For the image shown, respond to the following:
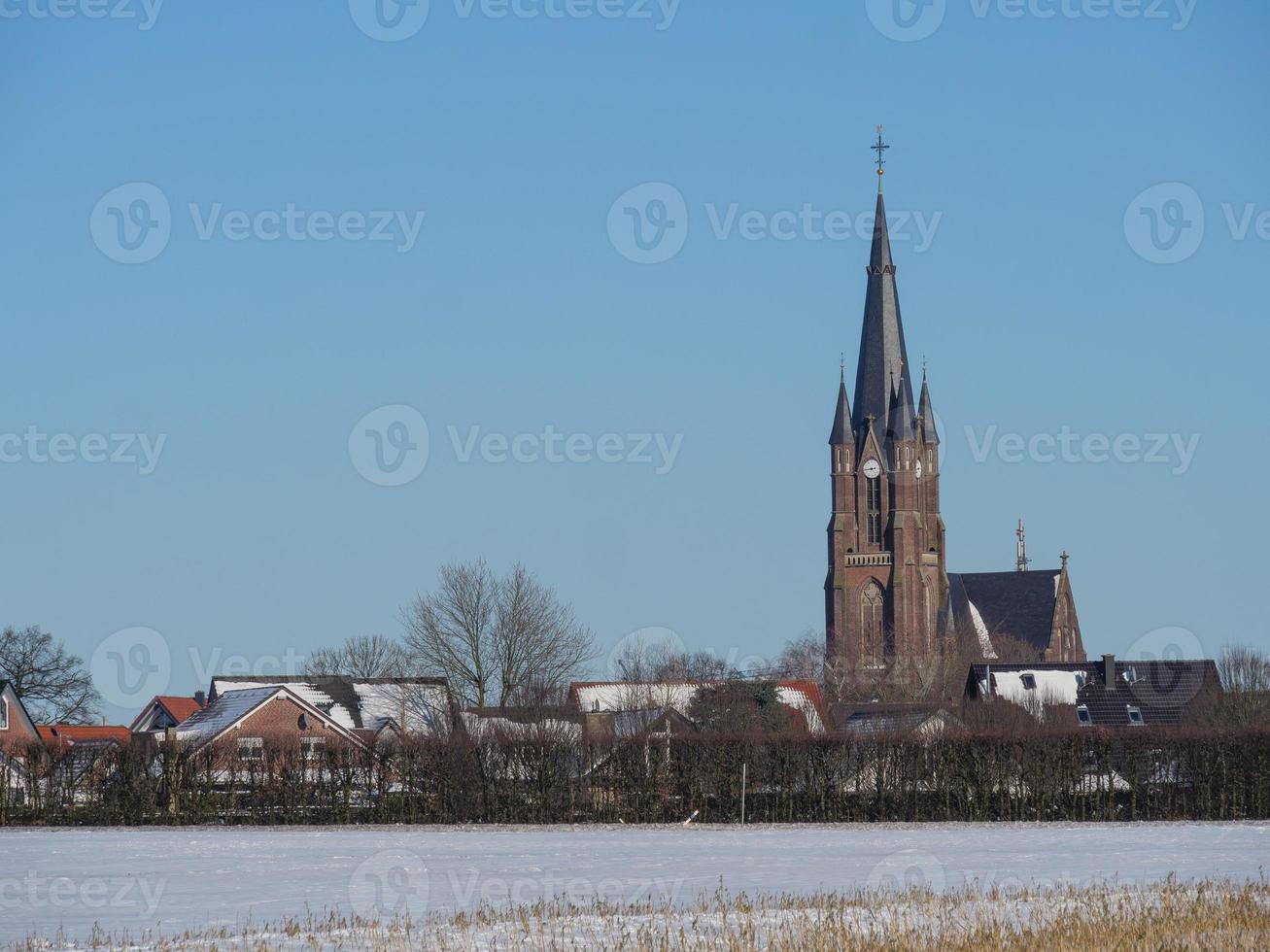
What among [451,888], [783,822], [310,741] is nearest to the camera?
[451,888]

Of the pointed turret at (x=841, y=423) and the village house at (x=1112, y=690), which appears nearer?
the village house at (x=1112, y=690)

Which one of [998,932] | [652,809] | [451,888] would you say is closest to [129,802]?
[652,809]

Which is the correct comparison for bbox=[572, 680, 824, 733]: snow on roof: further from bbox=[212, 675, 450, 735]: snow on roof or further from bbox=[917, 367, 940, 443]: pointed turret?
bbox=[917, 367, 940, 443]: pointed turret

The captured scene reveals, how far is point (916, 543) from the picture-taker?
123 metres

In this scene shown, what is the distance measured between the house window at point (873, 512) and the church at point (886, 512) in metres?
0.07

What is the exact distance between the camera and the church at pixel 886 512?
121 meters

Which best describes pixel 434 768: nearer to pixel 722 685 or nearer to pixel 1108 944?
pixel 722 685

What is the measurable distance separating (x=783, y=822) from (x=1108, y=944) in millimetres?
26921

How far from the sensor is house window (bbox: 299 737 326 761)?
151 feet

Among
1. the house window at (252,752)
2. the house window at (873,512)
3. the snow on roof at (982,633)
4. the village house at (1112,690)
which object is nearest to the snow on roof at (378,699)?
the house window at (252,752)

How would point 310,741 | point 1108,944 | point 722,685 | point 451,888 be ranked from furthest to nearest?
point 722,685
point 310,741
point 451,888
point 1108,944

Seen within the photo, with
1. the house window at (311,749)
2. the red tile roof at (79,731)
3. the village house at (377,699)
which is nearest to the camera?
the house window at (311,749)

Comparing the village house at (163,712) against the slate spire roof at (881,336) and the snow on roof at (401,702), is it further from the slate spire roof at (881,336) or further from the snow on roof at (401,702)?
the slate spire roof at (881,336)

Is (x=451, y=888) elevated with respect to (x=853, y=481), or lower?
lower
